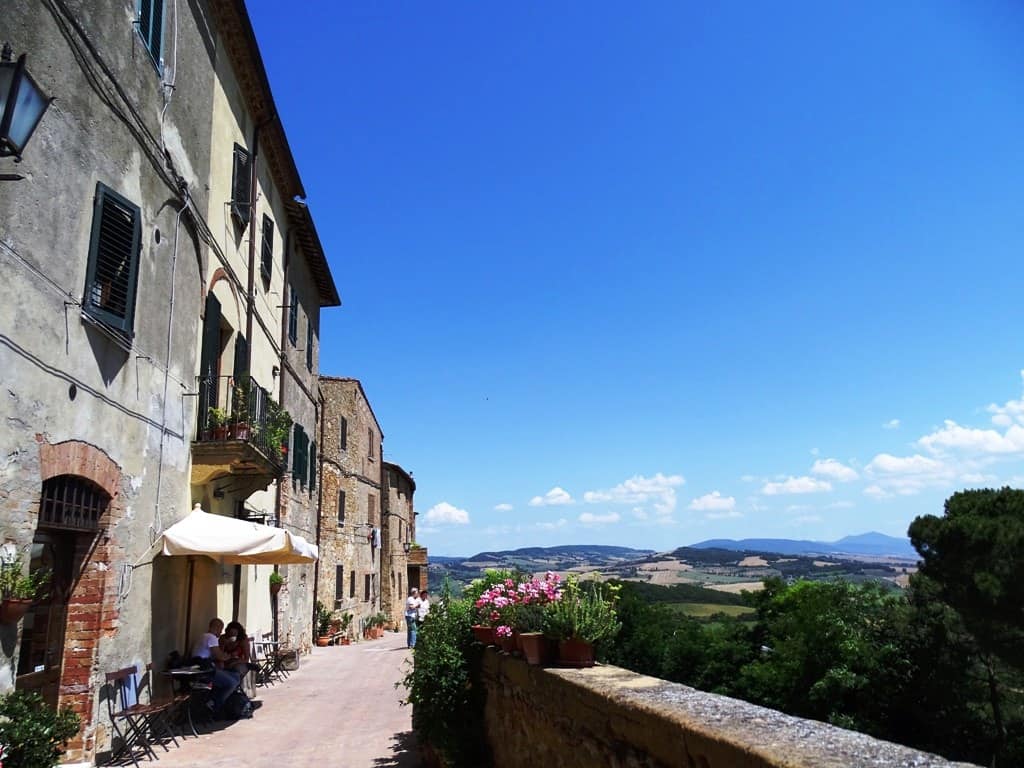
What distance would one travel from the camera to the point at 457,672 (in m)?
6.87

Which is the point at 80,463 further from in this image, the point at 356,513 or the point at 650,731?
the point at 356,513

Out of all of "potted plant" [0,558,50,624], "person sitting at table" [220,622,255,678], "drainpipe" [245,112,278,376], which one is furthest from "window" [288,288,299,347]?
"potted plant" [0,558,50,624]

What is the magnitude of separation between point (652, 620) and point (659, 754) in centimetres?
853

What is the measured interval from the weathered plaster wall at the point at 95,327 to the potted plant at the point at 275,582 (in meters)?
6.55

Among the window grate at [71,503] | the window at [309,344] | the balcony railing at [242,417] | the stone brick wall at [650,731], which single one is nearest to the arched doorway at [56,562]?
the window grate at [71,503]

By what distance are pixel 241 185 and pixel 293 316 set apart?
221 inches

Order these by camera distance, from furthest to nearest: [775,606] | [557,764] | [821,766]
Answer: [775,606] → [557,764] → [821,766]

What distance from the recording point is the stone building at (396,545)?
36.3 m

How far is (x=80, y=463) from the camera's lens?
6.73m

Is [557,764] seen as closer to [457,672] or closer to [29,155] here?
[457,672]

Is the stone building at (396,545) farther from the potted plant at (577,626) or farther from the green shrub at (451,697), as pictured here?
the potted plant at (577,626)

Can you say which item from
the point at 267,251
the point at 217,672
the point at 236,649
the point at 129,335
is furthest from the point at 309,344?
the point at 129,335

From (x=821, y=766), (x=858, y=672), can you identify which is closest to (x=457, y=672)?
(x=821, y=766)

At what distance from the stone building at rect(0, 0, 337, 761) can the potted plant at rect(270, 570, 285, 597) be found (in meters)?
2.33
